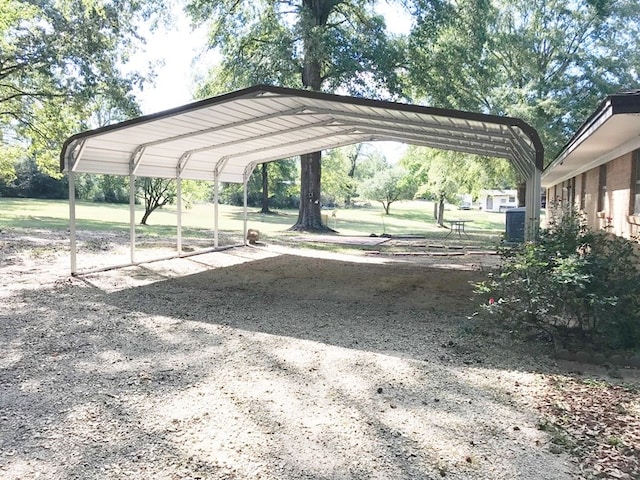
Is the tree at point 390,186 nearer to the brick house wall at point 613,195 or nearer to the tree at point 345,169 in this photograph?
the tree at point 345,169

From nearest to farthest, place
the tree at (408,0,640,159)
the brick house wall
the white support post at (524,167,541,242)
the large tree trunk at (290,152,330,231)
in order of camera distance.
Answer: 1. the white support post at (524,167,541,242)
2. the brick house wall
3. the tree at (408,0,640,159)
4. the large tree trunk at (290,152,330,231)

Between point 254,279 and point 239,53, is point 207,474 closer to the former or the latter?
point 254,279

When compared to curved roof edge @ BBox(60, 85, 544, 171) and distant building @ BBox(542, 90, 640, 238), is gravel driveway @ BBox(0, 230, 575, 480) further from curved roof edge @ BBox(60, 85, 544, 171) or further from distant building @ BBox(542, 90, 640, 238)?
distant building @ BBox(542, 90, 640, 238)

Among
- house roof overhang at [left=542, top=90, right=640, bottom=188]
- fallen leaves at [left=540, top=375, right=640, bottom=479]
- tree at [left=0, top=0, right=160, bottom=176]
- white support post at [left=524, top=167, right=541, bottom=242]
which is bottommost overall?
fallen leaves at [left=540, top=375, right=640, bottom=479]

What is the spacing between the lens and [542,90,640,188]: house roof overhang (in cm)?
453

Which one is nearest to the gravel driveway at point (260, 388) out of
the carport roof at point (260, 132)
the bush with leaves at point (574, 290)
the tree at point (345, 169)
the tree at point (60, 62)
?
the bush with leaves at point (574, 290)

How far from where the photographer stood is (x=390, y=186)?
41.8 m

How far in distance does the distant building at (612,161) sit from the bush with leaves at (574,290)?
4.65 ft

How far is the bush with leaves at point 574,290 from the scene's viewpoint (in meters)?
4.60

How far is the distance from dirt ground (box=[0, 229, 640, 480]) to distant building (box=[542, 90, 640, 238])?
8.71ft

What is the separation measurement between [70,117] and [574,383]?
66.5 ft

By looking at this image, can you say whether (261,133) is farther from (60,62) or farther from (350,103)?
(60,62)

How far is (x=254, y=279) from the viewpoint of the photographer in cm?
952

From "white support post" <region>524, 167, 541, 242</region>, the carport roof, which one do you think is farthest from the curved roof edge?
"white support post" <region>524, 167, 541, 242</region>
